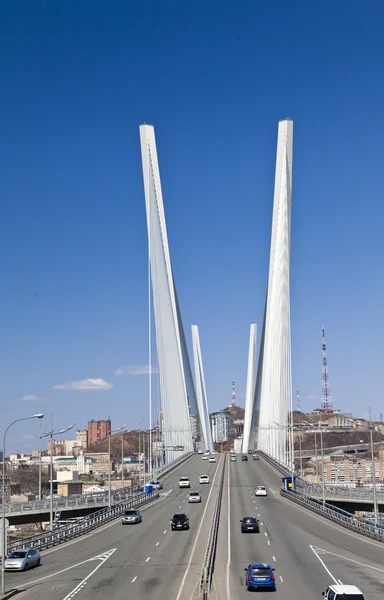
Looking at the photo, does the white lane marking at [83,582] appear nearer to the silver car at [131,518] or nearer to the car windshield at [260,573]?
the car windshield at [260,573]

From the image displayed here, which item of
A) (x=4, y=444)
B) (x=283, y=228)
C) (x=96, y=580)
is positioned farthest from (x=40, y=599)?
(x=283, y=228)

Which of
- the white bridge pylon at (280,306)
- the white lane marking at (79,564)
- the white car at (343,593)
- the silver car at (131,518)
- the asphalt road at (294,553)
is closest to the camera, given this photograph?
the white car at (343,593)

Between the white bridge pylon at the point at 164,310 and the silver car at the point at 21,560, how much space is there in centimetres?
5802

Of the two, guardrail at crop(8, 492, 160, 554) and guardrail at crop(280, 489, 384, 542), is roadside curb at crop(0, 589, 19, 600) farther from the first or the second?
guardrail at crop(280, 489, 384, 542)

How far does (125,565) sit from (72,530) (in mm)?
14823

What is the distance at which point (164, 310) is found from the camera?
315ft

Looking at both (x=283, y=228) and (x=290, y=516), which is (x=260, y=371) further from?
(x=290, y=516)

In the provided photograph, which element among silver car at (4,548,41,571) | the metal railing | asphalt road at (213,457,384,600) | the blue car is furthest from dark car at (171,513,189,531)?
the blue car

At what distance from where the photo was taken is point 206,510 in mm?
58656

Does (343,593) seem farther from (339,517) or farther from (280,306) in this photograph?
(280,306)

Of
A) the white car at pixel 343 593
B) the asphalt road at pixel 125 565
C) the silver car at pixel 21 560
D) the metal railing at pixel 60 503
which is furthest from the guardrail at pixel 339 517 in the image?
the white car at pixel 343 593

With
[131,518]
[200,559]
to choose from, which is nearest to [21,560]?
[200,559]

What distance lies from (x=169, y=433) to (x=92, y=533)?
5737 cm

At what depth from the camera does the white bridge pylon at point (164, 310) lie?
88894 mm
